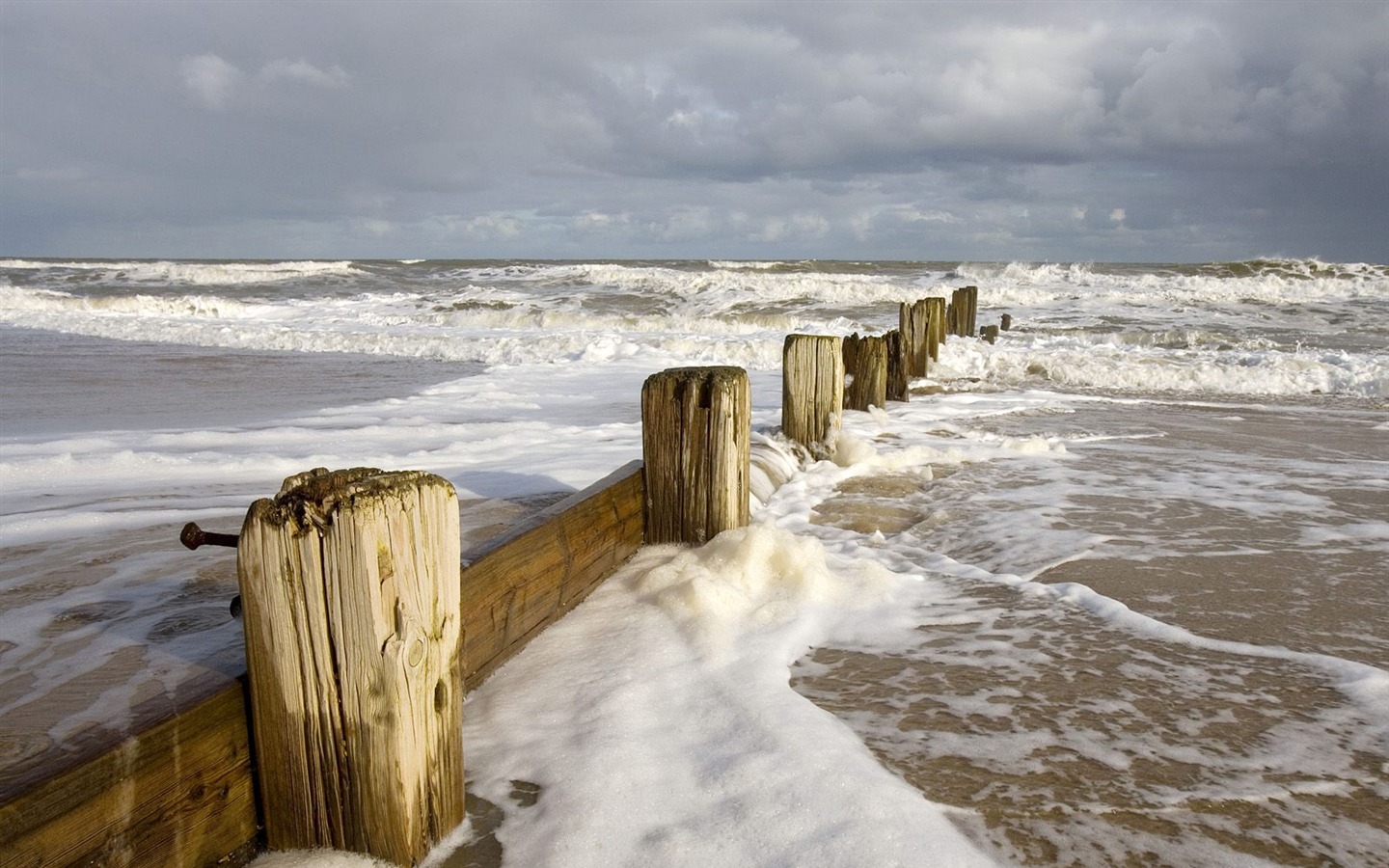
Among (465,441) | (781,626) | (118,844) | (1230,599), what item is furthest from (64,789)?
(465,441)

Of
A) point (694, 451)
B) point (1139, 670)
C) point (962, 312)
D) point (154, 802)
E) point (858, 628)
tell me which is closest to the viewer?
point (154, 802)

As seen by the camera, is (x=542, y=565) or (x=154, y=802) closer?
(x=154, y=802)

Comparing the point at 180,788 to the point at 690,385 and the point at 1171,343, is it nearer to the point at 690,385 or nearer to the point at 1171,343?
the point at 690,385

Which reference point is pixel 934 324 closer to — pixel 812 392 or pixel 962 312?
pixel 962 312

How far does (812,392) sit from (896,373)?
3325 millimetres

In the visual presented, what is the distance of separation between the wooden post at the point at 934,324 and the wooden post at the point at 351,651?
9339 mm

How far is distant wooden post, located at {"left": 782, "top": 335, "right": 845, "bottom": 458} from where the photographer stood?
5793mm

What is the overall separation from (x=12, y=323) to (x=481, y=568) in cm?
2068

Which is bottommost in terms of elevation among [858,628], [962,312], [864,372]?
[858,628]

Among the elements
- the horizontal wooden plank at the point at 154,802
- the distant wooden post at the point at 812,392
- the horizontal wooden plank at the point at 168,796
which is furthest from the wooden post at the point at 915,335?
the horizontal wooden plank at the point at 154,802

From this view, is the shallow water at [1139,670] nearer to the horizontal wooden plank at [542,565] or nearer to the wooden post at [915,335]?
the horizontal wooden plank at [542,565]

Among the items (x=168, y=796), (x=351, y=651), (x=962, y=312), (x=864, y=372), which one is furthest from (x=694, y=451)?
(x=962, y=312)

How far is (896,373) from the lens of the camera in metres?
9.02

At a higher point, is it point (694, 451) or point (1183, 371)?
point (694, 451)
